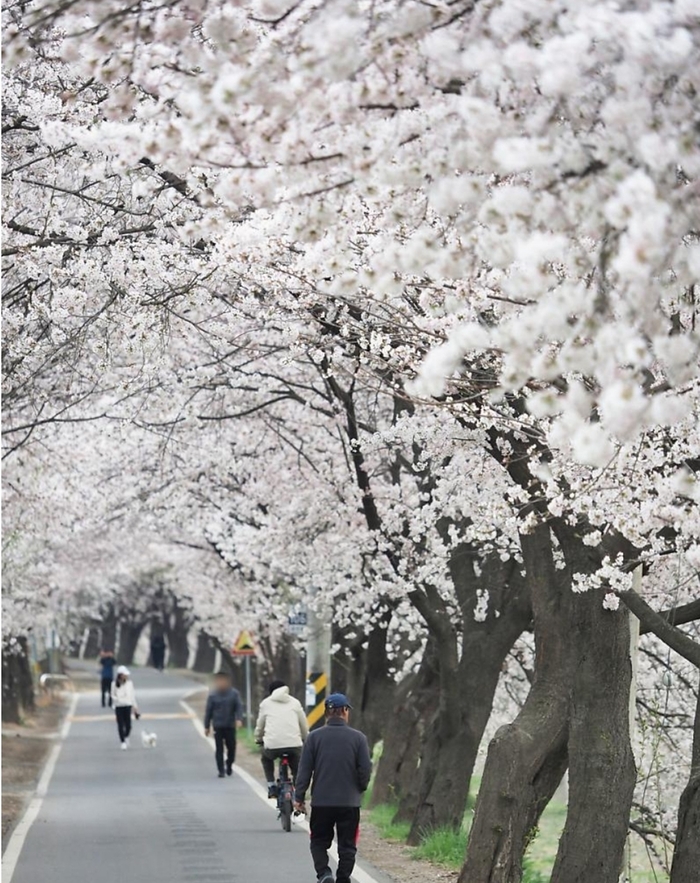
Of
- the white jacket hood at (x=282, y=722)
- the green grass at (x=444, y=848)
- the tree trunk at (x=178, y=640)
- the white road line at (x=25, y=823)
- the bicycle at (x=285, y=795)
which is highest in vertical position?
the tree trunk at (x=178, y=640)

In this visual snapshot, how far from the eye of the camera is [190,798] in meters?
22.0

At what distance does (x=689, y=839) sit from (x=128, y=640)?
270 feet

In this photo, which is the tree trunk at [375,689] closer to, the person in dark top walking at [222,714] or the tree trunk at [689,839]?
the person in dark top walking at [222,714]

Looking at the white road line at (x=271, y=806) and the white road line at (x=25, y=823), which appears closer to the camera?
the white road line at (x=271, y=806)

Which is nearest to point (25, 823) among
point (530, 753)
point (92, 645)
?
point (530, 753)

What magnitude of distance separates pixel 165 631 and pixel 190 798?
6576cm

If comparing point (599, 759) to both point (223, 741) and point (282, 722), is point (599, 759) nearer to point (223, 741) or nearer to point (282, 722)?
point (282, 722)

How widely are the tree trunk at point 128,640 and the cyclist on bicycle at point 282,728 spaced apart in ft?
235

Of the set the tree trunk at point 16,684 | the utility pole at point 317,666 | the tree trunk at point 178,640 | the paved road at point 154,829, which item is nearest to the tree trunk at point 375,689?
the utility pole at point 317,666

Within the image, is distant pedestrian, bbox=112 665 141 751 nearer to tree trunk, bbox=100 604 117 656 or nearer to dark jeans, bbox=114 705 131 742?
dark jeans, bbox=114 705 131 742

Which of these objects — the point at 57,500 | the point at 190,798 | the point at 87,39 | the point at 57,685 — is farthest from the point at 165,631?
the point at 87,39

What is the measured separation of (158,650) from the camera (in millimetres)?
82250

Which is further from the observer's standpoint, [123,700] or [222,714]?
[123,700]

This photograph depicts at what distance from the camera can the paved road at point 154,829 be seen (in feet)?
46.3
